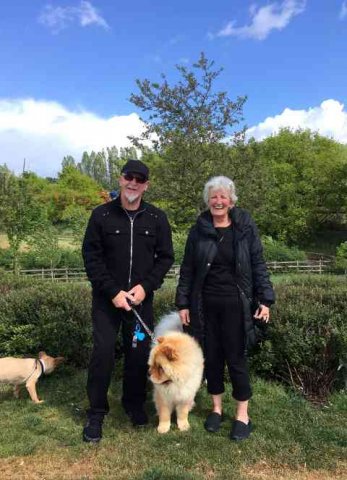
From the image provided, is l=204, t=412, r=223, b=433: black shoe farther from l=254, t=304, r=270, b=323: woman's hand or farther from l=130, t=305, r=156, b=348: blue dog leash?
l=254, t=304, r=270, b=323: woman's hand

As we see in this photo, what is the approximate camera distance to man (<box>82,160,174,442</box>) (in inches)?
172

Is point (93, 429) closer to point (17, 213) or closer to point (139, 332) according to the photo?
point (139, 332)

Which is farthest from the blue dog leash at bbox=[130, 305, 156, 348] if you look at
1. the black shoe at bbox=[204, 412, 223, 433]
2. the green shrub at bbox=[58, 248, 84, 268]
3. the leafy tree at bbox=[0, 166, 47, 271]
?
the green shrub at bbox=[58, 248, 84, 268]

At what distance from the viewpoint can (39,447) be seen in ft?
13.5

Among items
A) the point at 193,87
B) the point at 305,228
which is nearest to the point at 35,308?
the point at 193,87

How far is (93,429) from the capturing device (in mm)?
4273

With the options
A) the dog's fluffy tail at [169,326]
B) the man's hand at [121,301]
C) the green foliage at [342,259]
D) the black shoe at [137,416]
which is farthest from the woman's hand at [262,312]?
the green foliage at [342,259]

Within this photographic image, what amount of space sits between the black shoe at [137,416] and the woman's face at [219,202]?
2143 millimetres

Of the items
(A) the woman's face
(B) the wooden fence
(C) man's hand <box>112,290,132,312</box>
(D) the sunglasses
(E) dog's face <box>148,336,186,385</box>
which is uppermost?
(D) the sunglasses

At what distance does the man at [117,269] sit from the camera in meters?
4.38

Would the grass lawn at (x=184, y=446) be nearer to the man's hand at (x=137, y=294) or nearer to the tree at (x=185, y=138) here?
the man's hand at (x=137, y=294)

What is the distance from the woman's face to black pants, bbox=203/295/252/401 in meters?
0.80

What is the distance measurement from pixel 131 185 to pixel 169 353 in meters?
1.61

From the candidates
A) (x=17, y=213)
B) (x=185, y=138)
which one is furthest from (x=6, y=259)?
(x=185, y=138)
